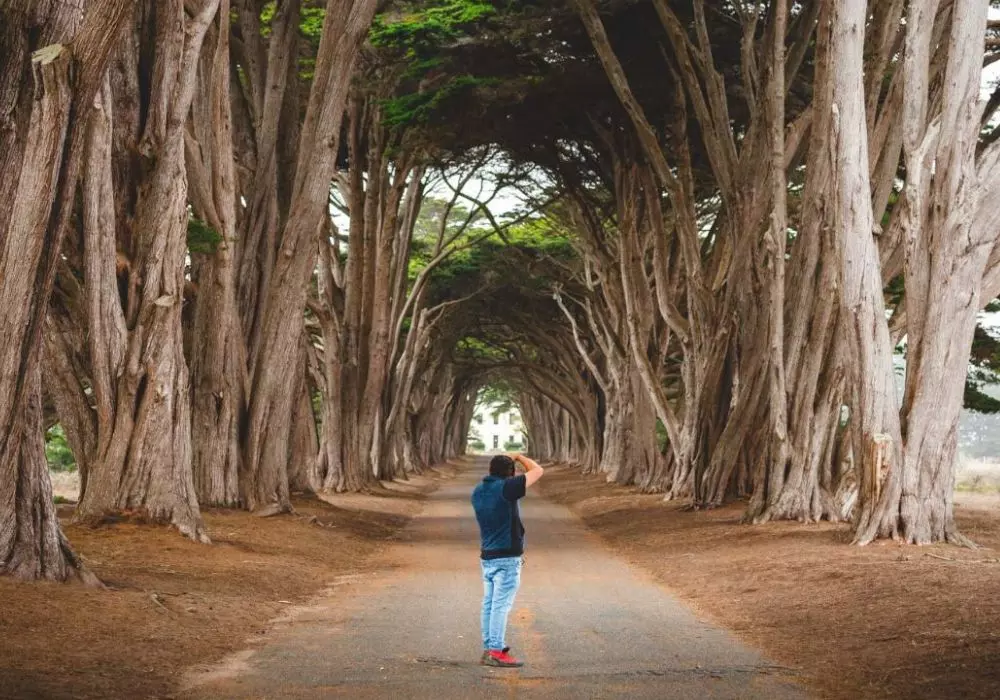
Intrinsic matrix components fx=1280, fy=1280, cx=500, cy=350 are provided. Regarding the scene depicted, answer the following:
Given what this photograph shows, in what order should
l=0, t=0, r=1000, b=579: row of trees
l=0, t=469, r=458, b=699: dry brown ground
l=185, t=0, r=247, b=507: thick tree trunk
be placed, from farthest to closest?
l=185, t=0, r=247, b=507: thick tree trunk → l=0, t=0, r=1000, b=579: row of trees → l=0, t=469, r=458, b=699: dry brown ground

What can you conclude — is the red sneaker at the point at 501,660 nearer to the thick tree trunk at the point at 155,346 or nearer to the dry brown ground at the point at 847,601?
the dry brown ground at the point at 847,601

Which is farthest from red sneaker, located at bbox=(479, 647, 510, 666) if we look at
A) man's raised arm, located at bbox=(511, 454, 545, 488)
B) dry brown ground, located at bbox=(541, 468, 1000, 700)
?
dry brown ground, located at bbox=(541, 468, 1000, 700)

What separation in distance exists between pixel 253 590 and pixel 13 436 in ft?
9.03

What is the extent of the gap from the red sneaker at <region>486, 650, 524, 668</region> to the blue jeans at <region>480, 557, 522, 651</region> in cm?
4

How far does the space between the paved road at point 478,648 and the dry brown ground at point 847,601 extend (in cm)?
38

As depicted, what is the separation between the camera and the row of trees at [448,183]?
38.5 ft

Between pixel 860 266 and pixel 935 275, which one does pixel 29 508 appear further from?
pixel 935 275

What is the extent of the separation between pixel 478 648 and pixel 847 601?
318 cm

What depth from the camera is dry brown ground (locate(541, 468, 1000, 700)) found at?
23.1 feet

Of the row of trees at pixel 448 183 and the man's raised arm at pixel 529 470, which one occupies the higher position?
the row of trees at pixel 448 183

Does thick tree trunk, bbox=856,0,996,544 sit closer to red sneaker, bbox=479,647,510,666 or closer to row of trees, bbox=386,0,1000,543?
row of trees, bbox=386,0,1000,543

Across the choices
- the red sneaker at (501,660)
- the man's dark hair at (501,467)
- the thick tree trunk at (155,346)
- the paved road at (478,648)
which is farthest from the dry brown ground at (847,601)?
the thick tree trunk at (155,346)

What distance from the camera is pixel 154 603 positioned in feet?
28.4

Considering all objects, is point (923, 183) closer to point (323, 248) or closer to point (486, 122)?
point (486, 122)
